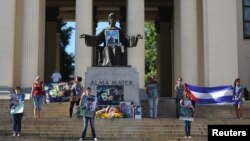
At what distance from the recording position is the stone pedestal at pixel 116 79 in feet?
75.6

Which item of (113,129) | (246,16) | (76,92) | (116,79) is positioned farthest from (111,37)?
(246,16)

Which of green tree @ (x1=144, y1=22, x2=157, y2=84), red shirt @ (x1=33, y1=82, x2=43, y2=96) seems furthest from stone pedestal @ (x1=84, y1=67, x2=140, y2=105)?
green tree @ (x1=144, y1=22, x2=157, y2=84)

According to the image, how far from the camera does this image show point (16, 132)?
1819 cm

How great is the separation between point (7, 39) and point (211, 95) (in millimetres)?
13911

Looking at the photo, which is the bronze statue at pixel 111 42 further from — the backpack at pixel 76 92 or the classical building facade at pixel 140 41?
the classical building facade at pixel 140 41

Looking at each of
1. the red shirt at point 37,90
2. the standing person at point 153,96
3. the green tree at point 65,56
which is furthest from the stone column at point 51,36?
the red shirt at point 37,90

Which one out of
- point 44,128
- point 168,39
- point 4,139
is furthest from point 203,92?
point 168,39

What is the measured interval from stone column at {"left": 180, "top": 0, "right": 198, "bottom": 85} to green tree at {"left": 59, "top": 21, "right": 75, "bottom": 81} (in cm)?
3365

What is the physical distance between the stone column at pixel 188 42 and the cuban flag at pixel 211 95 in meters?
6.41

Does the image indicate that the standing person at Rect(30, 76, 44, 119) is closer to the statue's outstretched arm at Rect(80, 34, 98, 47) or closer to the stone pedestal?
the stone pedestal

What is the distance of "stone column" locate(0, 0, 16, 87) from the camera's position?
32594 millimetres

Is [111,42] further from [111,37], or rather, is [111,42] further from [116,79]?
[116,79]

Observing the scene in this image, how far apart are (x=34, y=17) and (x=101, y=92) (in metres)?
12.4

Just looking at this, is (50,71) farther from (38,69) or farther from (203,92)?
(203,92)
